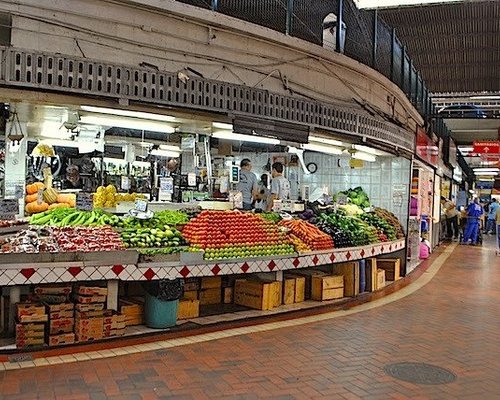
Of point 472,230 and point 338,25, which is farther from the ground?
point 338,25

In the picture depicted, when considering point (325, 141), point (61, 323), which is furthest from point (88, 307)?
point (325, 141)

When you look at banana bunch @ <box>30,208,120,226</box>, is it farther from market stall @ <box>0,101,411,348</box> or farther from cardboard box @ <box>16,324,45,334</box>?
cardboard box @ <box>16,324,45,334</box>

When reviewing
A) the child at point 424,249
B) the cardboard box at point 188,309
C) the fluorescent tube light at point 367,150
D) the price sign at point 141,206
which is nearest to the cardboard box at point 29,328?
the cardboard box at point 188,309

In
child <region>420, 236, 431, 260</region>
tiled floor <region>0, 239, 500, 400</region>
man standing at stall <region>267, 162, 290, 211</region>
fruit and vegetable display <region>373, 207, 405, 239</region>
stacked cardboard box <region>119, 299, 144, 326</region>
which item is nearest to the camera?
tiled floor <region>0, 239, 500, 400</region>

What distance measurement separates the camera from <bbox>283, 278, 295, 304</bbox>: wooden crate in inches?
326

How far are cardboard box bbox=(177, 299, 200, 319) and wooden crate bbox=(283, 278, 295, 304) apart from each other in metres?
1.55

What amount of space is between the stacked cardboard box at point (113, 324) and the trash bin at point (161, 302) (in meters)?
0.40

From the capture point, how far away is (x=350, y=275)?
9.20 metres

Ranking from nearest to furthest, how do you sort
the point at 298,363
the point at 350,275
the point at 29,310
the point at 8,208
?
the point at 298,363, the point at 29,310, the point at 8,208, the point at 350,275

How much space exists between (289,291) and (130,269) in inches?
111

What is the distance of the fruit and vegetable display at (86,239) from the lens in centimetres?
622

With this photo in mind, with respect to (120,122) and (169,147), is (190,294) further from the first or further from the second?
(169,147)

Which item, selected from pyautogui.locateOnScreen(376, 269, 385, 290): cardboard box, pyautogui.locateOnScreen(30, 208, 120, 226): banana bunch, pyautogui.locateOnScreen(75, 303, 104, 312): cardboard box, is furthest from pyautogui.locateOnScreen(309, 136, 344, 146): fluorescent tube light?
pyautogui.locateOnScreen(75, 303, 104, 312): cardboard box

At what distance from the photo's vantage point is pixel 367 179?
13461 millimetres
